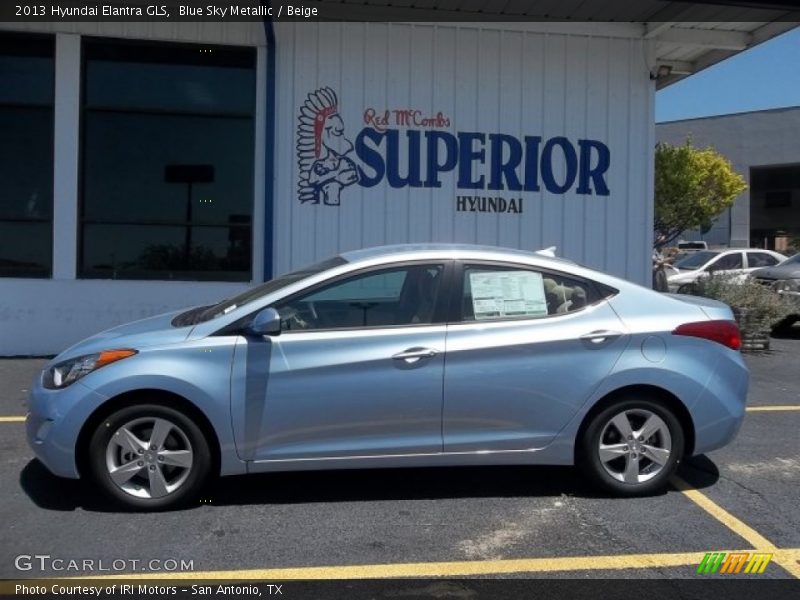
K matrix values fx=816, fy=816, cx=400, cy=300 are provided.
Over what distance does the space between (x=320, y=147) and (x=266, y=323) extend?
619 centimetres

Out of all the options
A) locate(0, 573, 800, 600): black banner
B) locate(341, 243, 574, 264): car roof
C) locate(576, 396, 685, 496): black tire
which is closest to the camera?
locate(0, 573, 800, 600): black banner

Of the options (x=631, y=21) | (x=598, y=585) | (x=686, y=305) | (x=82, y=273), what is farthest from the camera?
(x=631, y=21)

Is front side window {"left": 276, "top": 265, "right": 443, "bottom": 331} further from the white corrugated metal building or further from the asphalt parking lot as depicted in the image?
the white corrugated metal building

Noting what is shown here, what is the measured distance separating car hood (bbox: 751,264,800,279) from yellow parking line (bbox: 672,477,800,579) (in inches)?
398

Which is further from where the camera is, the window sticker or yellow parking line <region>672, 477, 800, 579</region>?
the window sticker

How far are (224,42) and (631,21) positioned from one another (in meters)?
5.43

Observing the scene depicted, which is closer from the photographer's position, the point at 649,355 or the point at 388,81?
the point at 649,355

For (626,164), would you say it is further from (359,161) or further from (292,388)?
(292,388)

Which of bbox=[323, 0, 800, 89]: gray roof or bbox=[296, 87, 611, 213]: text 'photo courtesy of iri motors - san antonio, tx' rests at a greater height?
bbox=[323, 0, 800, 89]: gray roof

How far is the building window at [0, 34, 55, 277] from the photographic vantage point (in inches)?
400

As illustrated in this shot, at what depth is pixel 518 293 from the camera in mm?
5227

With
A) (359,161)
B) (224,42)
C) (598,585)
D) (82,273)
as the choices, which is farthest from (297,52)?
(598,585)

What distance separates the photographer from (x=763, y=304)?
11234 mm

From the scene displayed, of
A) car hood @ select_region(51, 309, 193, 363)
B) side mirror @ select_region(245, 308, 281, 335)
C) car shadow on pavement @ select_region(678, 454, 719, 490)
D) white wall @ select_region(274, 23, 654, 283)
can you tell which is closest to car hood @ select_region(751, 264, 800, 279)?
white wall @ select_region(274, 23, 654, 283)
